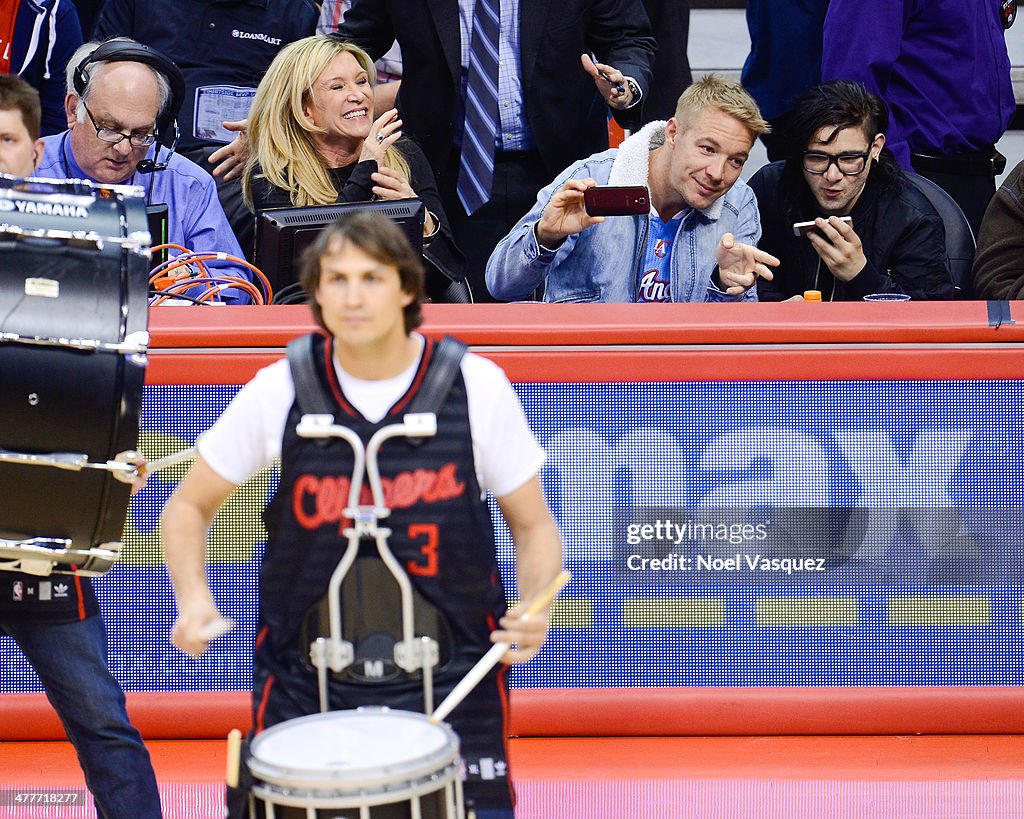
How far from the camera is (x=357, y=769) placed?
274cm

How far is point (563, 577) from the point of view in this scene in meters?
3.01

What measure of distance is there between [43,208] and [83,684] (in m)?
1.12

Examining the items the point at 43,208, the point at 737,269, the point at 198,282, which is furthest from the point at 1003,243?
the point at 43,208

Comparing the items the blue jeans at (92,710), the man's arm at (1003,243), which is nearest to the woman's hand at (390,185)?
the man's arm at (1003,243)

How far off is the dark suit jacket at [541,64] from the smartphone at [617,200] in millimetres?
1249

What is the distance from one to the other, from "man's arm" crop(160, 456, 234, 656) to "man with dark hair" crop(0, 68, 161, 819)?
0.67 meters

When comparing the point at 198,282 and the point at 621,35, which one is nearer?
the point at 198,282

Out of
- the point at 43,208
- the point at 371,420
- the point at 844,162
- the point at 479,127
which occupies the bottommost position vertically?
the point at 371,420

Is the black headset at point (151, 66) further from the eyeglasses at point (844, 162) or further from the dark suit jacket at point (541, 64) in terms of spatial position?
the eyeglasses at point (844, 162)

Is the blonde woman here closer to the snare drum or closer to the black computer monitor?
the black computer monitor

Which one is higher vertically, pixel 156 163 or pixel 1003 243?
pixel 156 163

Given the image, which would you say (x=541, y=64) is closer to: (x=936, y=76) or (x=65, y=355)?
(x=936, y=76)

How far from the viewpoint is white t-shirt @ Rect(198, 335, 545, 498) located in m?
3.07

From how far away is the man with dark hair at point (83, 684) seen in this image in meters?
3.60
